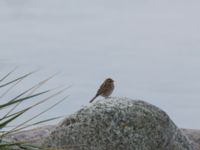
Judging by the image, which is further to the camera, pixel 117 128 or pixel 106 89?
pixel 106 89

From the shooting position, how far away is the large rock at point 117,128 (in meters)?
11.8

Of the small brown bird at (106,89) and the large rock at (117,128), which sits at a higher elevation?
the small brown bird at (106,89)

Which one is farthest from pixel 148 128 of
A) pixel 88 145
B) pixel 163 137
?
pixel 88 145

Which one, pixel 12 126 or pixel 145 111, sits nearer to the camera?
pixel 12 126

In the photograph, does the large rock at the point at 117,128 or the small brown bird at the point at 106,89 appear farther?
the small brown bird at the point at 106,89

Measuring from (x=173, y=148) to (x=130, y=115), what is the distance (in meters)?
1.06

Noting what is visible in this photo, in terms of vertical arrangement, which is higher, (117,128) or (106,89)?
(106,89)

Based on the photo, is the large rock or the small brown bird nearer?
the large rock

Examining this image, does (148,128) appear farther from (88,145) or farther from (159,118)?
(88,145)

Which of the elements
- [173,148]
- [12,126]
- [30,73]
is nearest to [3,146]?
[12,126]

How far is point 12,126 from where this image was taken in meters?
4.55

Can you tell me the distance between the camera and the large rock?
11.8 meters

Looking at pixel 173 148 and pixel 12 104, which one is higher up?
pixel 12 104

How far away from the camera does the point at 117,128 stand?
39.0ft
